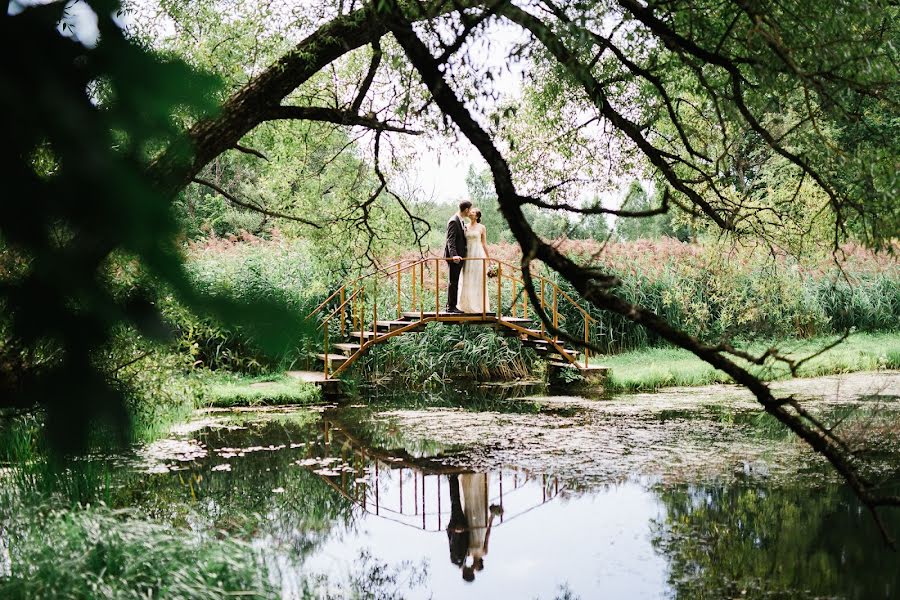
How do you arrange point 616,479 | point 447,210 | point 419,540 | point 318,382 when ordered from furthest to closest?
point 447,210, point 318,382, point 616,479, point 419,540

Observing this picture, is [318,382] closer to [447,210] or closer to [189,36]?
[189,36]

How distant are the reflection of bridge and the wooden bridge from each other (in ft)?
6.75

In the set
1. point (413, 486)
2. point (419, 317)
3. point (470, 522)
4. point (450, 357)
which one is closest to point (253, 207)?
point (413, 486)

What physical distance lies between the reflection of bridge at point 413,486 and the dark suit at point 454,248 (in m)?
3.50

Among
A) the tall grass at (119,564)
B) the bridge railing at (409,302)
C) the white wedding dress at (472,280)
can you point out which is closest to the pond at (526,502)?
the tall grass at (119,564)

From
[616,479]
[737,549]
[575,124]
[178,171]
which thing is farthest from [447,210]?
[178,171]

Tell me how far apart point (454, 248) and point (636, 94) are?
388cm

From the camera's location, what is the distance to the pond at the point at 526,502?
4660 mm

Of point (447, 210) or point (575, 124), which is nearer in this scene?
point (575, 124)

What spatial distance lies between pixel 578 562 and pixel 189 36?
16.2 ft

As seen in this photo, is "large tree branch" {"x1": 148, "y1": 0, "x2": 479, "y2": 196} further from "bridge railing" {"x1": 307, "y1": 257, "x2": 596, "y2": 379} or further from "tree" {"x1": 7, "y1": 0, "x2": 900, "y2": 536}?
"bridge railing" {"x1": 307, "y1": 257, "x2": 596, "y2": 379}

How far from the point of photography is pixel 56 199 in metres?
0.43

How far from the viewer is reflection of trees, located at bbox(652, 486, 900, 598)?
438 cm

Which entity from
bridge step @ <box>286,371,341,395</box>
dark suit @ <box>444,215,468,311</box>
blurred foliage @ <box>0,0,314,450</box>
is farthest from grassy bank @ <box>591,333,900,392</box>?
blurred foliage @ <box>0,0,314,450</box>
